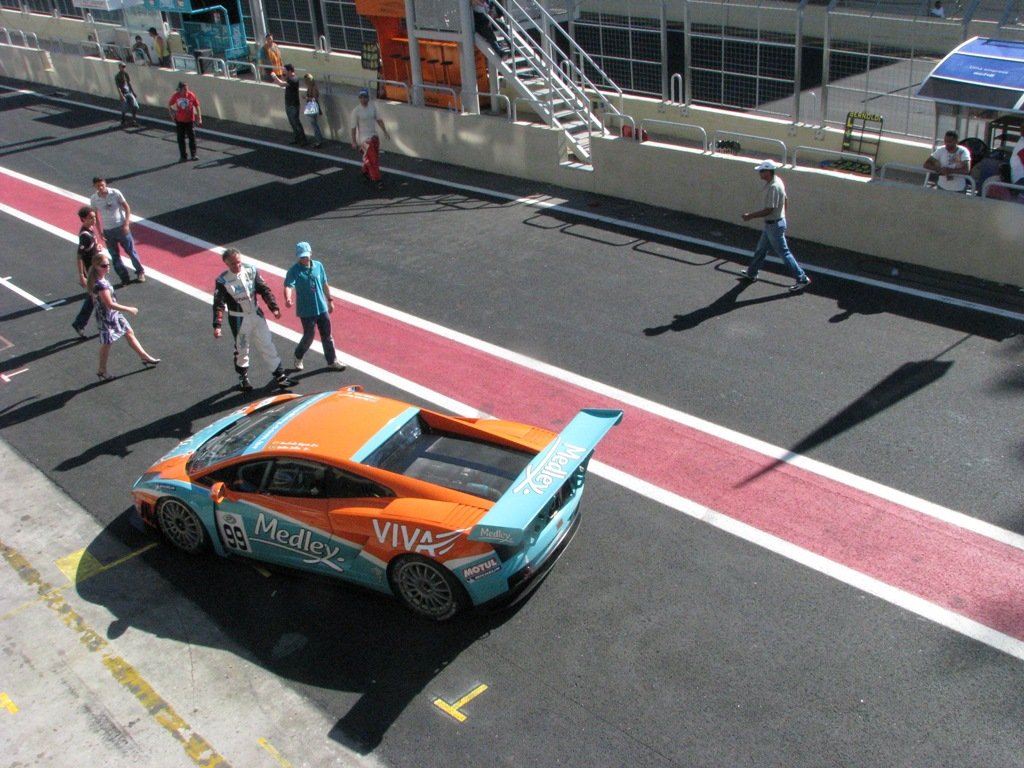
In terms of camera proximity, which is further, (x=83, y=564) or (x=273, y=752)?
(x=83, y=564)

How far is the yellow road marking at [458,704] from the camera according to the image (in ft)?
21.6

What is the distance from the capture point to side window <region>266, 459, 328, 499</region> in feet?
24.8

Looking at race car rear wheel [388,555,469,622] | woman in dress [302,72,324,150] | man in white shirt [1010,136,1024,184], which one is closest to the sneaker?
man in white shirt [1010,136,1024,184]

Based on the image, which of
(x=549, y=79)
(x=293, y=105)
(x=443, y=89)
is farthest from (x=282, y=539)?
(x=293, y=105)

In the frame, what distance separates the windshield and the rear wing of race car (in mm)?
2433

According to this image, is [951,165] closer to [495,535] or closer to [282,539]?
[495,535]

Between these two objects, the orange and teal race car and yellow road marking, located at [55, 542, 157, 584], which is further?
yellow road marking, located at [55, 542, 157, 584]

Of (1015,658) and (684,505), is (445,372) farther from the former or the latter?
(1015,658)

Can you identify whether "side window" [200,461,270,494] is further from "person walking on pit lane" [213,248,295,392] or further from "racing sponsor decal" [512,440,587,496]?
"person walking on pit lane" [213,248,295,392]

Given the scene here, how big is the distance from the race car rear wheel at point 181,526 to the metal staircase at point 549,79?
11098mm

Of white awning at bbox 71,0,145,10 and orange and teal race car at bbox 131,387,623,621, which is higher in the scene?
white awning at bbox 71,0,145,10

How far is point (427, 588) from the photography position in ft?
23.6

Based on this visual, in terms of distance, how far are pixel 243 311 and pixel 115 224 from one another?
4574mm

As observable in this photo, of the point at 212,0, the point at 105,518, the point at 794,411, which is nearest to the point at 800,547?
the point at 794,411
